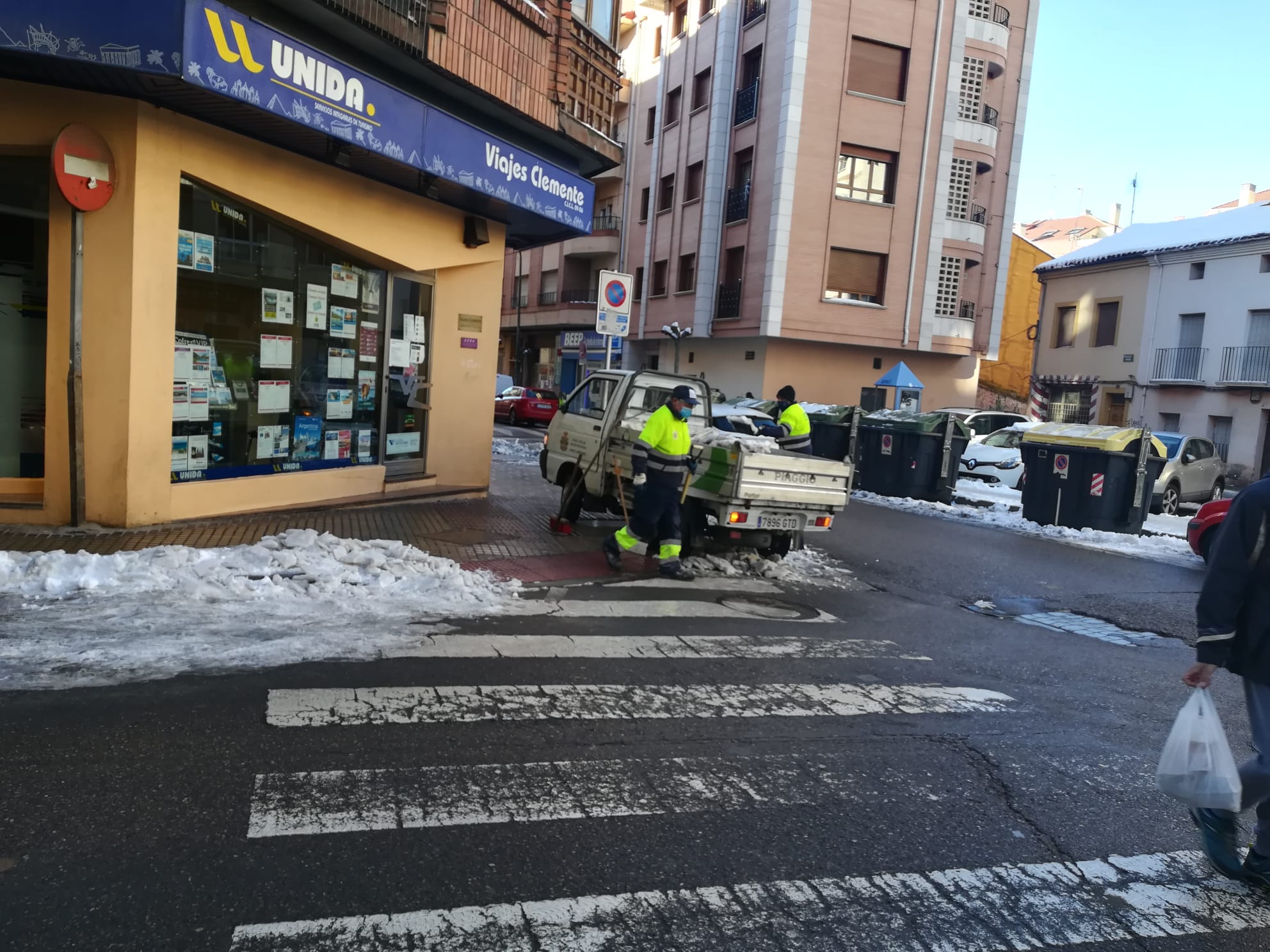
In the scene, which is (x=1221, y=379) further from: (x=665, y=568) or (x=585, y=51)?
(x=665, y=568)

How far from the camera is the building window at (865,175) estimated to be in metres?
30.8

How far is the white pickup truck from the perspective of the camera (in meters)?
8.91

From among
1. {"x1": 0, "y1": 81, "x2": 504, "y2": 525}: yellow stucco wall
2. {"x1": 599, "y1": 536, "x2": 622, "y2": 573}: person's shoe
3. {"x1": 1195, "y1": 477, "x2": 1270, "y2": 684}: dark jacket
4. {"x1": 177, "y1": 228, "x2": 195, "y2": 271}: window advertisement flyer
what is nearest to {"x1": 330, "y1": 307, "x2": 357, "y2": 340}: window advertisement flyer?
{"x1": 0, "y1": 81, "x2": 504, "y2": 525}: yellow stucco wall

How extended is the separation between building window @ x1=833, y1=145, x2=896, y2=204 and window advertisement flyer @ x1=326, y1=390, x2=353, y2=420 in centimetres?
2285

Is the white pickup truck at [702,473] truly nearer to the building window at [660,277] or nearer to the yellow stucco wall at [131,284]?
the yellow stucco wall at [131,284]

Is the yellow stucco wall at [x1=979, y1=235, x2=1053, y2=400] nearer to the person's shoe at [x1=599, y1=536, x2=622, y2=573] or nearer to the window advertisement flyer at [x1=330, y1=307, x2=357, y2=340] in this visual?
the window advertisement flyer at [x1=330, y1=307, x2=357, y2=340]

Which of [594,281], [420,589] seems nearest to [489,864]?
[420,589]

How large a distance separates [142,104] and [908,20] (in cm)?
2823

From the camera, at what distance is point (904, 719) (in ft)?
17.2

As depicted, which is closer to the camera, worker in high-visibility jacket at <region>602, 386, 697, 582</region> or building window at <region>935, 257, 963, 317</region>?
worker in high-visibility jacket at <region>602, 386, 697, 582</region>

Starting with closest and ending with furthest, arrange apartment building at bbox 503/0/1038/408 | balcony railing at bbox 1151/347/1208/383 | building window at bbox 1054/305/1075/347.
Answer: balcony railing at bbox 1151/347/1208/383
apartment building at bbox 503/0/1038/408
building window at bbox 1054/305/1075/347

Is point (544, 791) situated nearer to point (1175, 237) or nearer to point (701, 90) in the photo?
point (1175, 237)

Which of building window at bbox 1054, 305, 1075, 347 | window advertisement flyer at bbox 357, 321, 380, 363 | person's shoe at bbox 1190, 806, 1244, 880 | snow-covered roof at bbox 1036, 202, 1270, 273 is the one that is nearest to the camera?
person's shoe at bbox 1190, 806, 1244, 880

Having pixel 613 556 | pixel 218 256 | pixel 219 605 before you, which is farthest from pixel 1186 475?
pixel 219 605
